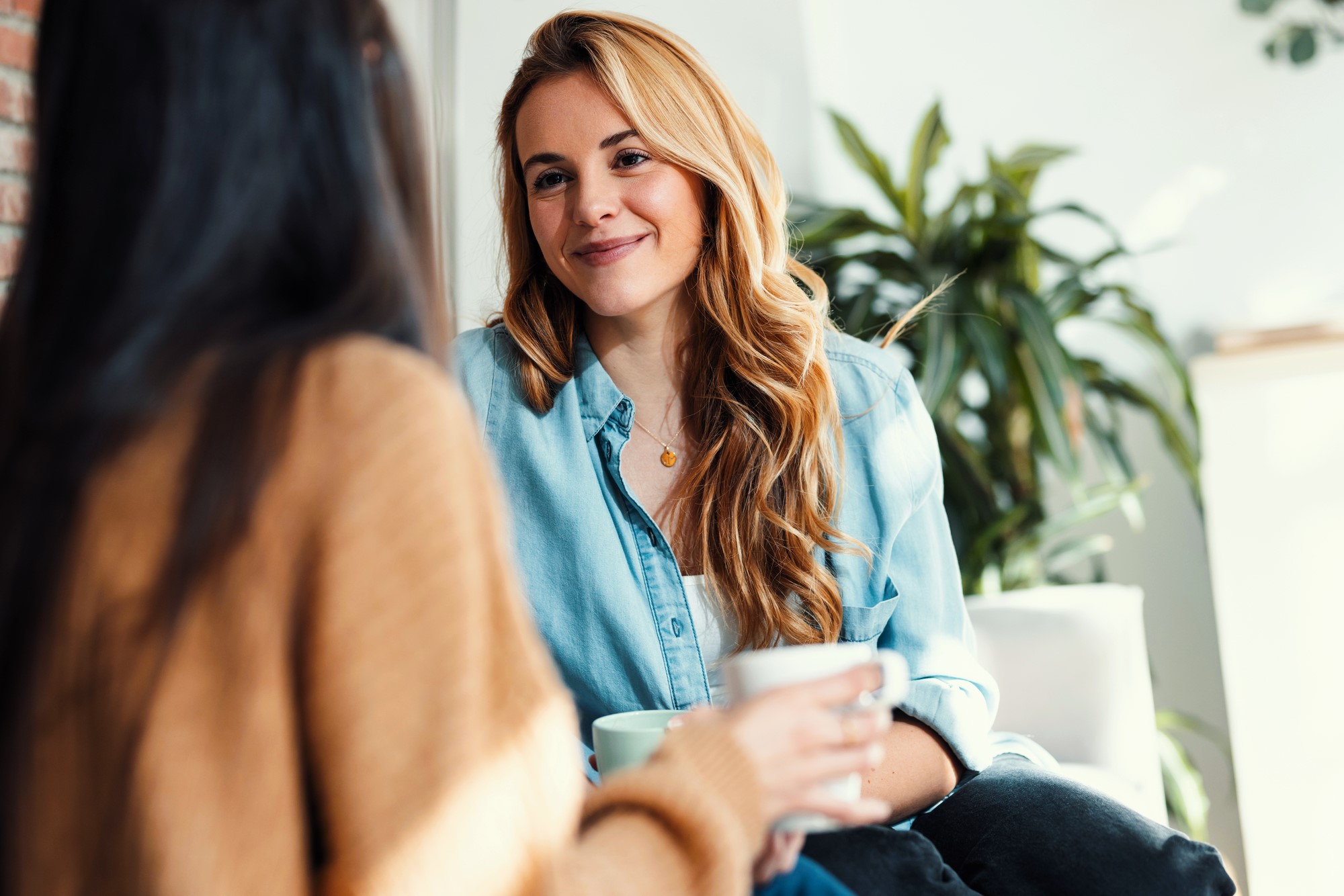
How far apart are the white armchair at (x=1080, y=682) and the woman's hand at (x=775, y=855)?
1.01 m

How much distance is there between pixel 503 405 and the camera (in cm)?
138

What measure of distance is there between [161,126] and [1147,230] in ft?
7.95

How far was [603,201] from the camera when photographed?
1316 millimetres

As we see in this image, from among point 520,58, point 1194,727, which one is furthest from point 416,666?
point 520,58

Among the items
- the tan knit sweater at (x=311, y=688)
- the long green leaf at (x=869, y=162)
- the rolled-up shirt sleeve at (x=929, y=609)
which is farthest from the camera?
the long green leaf at (x=869, y=162)

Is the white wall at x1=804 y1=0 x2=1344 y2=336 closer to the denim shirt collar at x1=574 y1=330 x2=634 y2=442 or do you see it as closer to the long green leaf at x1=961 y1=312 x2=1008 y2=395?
the long green leaf at x1=961 y1=312 x2=1008 y2=395

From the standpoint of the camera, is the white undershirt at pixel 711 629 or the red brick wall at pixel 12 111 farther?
the red brick wall at pixel 12 111

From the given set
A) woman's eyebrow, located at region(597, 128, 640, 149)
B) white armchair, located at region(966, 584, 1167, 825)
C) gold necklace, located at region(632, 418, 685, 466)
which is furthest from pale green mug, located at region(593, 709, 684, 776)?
white armchair, located at region(966, 584, 1167, 825)

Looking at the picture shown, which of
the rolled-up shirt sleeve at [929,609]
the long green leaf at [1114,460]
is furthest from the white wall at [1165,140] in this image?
the rolled-up shirt sleeve at [929,609]

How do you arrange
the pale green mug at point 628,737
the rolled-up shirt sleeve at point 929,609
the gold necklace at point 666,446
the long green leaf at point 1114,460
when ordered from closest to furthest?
the pale green mug at point 628,737, the rolled-up shirt sleeve at point 929,609, the gold necklace at point 666,446, the long green leaf at point 1114,460

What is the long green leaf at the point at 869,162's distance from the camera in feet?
7.71

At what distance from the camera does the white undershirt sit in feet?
4.23

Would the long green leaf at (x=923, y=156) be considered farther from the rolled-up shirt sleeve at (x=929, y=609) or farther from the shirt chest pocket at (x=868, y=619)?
the shirt chest pocket at (x=868, y=619)

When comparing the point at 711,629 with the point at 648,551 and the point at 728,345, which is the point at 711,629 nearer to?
the point at 648,551
